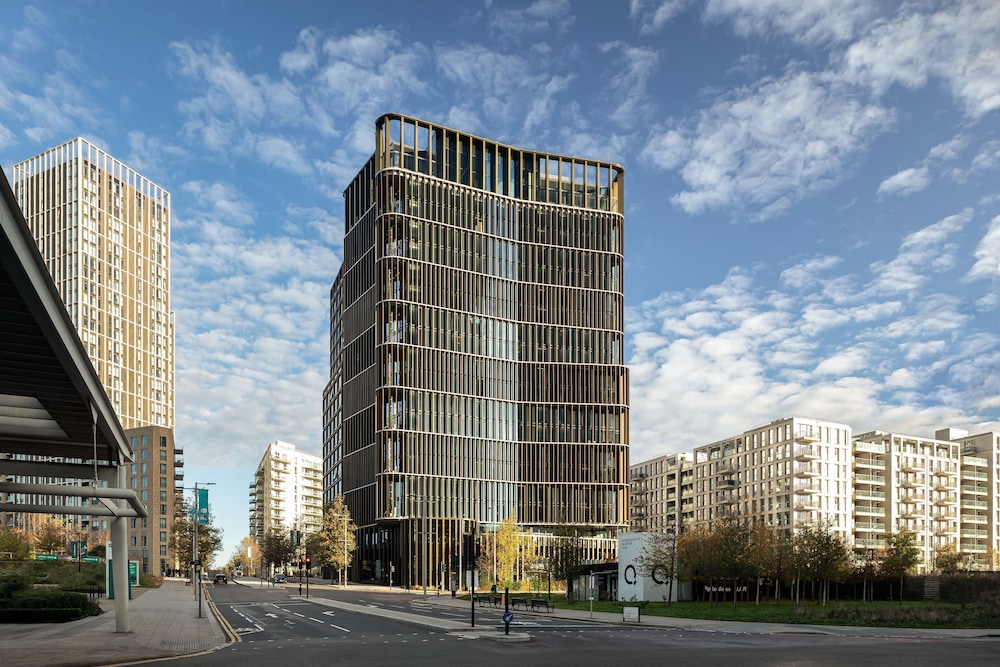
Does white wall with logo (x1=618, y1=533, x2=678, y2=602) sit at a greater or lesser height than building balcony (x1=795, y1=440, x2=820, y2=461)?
lesser

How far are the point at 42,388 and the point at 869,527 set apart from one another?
14979cm

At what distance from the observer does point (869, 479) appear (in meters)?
159

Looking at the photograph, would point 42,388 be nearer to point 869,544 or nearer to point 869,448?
point 869,544

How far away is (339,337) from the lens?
178375 millimetres

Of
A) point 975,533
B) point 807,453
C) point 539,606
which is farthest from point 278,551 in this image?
point 975,533

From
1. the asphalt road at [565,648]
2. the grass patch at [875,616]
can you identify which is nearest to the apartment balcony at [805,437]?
the grass patch at [875,616]

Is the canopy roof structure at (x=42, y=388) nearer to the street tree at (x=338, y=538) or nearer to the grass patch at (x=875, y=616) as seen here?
the grass patch at (x=875, y=616)

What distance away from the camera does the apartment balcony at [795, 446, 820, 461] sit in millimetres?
151875

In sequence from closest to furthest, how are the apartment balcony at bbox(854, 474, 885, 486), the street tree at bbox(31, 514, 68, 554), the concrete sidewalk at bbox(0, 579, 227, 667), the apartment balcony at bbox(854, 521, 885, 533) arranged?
the concrete sidewalk at bbox(0, 579, 227, 667) < the street tree at bbox(31, 514, 68, 554) < the apartment balcony at bbox(854, 521, 885, 533) < the apartment balcony at bbox(854, 474, 885, 486)

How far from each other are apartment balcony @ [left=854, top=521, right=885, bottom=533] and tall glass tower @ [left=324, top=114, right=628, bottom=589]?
4491cm

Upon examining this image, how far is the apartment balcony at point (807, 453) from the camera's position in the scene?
15188 centimetres

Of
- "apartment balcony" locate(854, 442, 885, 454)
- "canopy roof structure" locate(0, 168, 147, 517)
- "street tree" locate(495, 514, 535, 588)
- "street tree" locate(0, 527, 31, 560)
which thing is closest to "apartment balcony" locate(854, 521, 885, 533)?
"apartment balcony" locate(854, 442, 885, 454)

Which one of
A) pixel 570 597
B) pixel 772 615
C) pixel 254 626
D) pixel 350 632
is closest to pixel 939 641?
pixel 772 615

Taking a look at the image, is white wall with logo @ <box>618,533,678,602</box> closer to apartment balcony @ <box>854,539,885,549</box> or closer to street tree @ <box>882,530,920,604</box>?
street tree @ <box>882,530,920,604</box>
